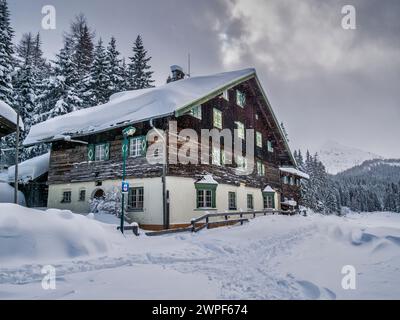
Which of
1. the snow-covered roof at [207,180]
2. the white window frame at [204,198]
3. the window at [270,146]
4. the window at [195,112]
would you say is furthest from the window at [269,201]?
the window at [195,112]

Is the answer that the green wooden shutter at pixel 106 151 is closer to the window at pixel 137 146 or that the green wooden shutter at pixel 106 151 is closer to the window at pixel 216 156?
the window at pixel 137 146

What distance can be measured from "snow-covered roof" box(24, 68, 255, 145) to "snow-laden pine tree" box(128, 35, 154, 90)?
71.9ft

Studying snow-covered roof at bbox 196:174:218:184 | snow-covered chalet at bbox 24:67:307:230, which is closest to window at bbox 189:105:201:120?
snow-covered chalet at bbox 24:67:307:230

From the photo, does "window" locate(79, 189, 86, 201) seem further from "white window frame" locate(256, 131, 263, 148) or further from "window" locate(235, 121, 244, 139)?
"white window frame" locate(256, 131, 263, 148)

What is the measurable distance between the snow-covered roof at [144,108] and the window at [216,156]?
144 inches

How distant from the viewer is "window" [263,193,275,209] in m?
26.5

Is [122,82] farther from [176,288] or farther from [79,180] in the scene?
[176,288]

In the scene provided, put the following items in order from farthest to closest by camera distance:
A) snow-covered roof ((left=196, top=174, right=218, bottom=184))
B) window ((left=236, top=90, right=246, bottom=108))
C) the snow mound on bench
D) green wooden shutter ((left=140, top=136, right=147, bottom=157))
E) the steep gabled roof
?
window ((left=236, top=90, right=246, bottom=108)) < snow-covered roof ((left=196, top=174, right=218, bottom=184)) < green wooden shutter ((left=140, top=136, right=147, bottom=157)) < the steep gabled roof < the snow mound on bench

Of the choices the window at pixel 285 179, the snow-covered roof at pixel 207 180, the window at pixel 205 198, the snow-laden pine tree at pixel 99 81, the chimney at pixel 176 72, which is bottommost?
the window at pixel 205 198

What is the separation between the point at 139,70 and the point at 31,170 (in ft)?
81.1

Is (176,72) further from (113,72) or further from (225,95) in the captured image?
(113,72)

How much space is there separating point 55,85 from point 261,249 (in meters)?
31.0

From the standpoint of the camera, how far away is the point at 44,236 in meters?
7.59

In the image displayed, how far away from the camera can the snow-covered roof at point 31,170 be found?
22672mm
